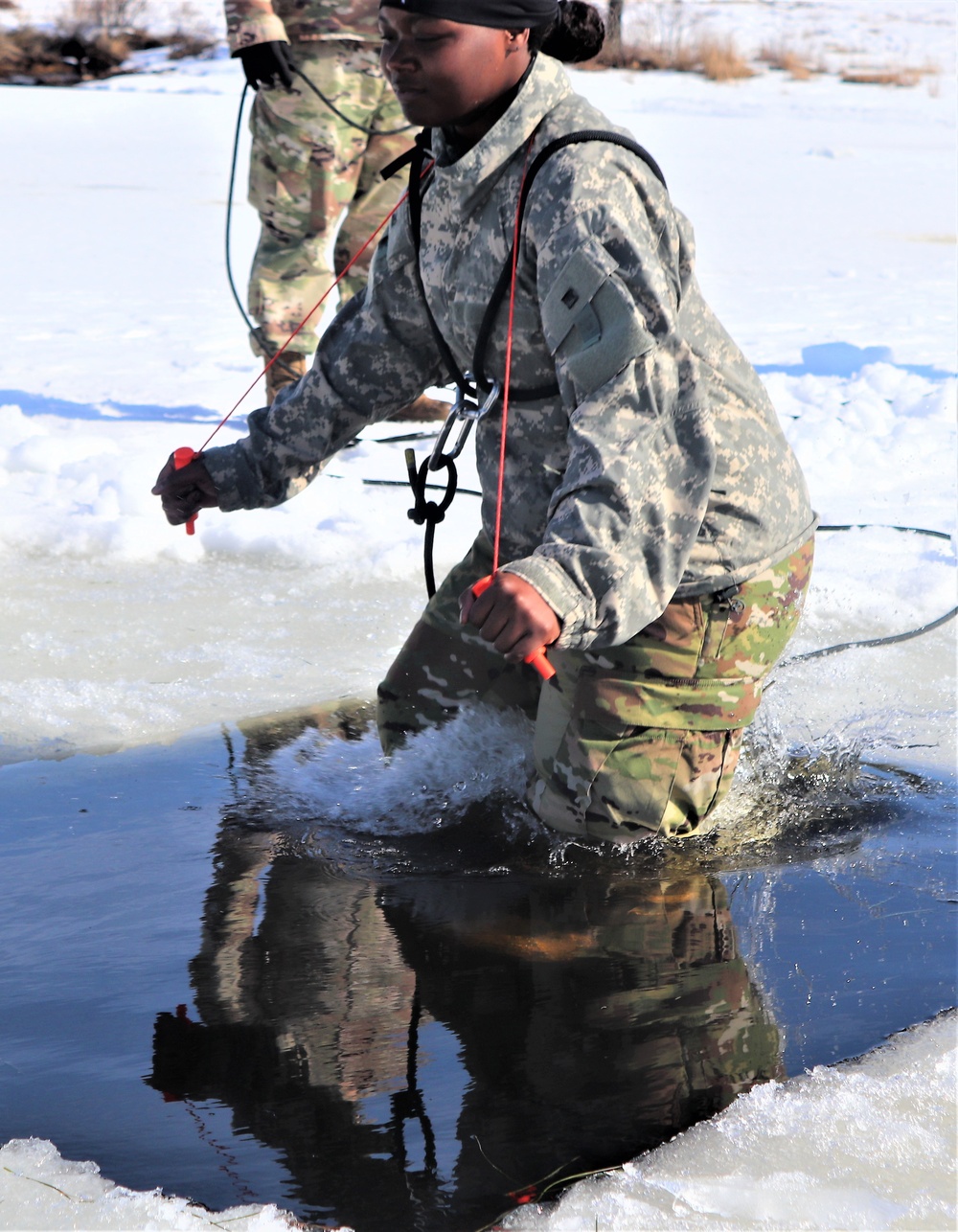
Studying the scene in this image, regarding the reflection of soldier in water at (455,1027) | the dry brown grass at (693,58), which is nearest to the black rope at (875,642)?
the reflection of soldier in water at (455,1027)

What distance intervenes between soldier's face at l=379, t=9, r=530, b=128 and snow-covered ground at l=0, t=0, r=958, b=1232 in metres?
1.41

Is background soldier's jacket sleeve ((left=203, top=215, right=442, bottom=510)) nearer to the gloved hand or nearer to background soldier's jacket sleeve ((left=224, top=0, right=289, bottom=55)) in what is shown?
the gloved hand

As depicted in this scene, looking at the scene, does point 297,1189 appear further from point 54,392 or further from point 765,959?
point 54,392

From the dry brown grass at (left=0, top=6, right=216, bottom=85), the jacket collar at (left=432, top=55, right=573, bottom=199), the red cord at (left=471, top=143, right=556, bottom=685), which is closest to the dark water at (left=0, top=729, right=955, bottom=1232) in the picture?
the red cord at (left=471, top=143, right=556, bottom=685)

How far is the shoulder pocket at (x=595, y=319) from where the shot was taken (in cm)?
195

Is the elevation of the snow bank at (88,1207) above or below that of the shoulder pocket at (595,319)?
below

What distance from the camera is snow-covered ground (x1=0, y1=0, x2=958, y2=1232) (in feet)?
5.50

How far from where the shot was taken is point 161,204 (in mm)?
10383

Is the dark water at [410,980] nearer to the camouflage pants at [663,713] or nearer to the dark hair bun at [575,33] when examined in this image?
the camouflage pants at [663,713]

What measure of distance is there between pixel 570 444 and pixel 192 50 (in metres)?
18.7

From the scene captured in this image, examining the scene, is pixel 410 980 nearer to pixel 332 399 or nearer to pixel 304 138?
pixel 332 399

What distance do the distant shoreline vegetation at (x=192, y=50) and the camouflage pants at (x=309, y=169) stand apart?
13247 millimetres

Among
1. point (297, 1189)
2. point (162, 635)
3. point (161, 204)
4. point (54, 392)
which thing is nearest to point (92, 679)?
point (162, 635)

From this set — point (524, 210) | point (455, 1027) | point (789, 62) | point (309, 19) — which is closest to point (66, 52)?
point (789, 62)
